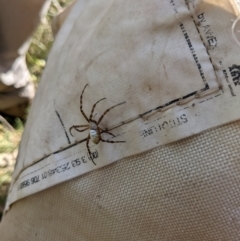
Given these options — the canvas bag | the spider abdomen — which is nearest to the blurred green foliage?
the canvas bag

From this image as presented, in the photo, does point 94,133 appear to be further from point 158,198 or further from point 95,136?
point 158,198

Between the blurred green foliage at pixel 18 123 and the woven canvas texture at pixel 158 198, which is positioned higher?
the blurred green foliage at pixel 18 123

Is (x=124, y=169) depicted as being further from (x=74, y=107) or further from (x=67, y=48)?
(x=67, y=48)

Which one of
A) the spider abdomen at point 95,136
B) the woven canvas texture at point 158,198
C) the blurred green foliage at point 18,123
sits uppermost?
the blurred green foliage at point 18,123

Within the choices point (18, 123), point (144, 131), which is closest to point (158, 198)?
point (144, 131)

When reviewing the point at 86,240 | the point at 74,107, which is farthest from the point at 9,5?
the point at 86,240

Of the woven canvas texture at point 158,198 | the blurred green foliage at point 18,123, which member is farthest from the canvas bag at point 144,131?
the blurred green foliage at point 18,123

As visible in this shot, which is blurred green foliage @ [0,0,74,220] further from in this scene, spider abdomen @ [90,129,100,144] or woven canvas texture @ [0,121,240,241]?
spider abdomen @ [90,129,100,144]

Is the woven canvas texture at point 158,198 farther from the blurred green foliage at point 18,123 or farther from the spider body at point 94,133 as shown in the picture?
the blurred green foliage at point 18,123
